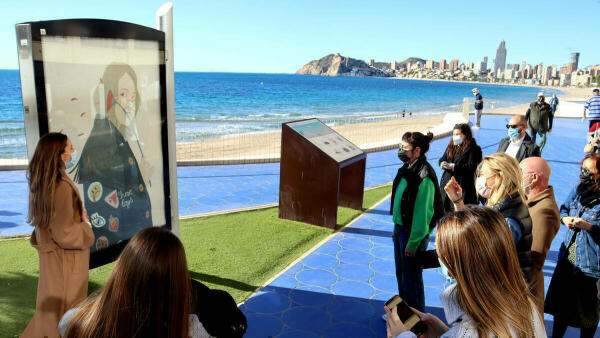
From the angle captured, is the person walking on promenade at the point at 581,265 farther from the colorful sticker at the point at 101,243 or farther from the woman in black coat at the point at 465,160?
the colorful sticker at the point at 101,243

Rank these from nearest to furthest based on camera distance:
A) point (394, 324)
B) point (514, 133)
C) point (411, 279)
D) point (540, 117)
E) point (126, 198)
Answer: point (394, 324) < point (411, 279) < point (126, 198) < point (514, 133) < point (540, 117)

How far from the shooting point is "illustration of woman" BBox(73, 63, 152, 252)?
12.5 ft

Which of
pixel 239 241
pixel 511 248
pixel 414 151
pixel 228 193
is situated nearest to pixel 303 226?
pixel 239 241

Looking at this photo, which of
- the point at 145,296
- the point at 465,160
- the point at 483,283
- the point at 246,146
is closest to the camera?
the point at 145,296

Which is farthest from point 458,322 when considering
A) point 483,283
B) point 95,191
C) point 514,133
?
point 514,133

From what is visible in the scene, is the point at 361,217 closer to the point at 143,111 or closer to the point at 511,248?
the point at 143,111

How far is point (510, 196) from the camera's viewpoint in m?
3.03

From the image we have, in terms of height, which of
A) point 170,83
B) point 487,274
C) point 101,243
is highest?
point 170,83

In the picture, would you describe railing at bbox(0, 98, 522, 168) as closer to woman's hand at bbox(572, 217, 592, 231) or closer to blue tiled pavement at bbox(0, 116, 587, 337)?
blue tiled pavement at bbox(0, 116, 587, 337)

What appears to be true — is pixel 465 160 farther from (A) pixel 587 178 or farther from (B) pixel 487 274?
(B) pixel 487 274

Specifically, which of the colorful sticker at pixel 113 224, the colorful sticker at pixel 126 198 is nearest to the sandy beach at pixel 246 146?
the colorful sticker at pixel 126 198

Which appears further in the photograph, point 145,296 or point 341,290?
point 341,290

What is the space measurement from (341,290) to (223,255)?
1.73 metres

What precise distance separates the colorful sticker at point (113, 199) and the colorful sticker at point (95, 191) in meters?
0.09
